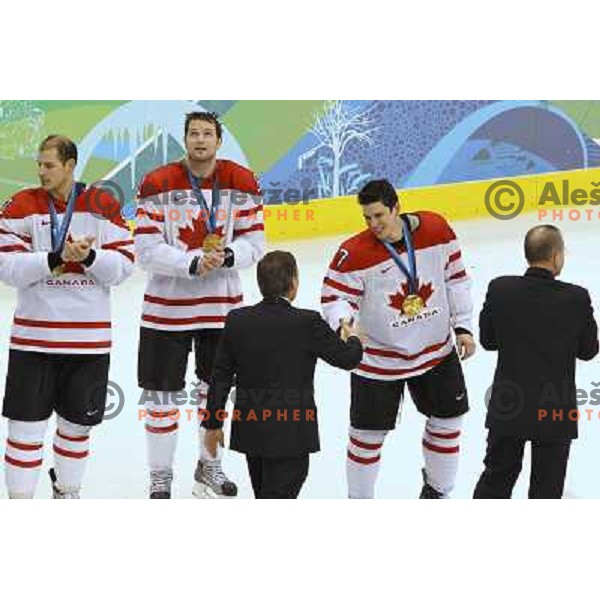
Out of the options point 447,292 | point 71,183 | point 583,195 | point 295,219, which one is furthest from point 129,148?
point 583,195

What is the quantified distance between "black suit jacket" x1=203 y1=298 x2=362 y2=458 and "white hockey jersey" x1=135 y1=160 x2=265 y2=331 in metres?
0.48

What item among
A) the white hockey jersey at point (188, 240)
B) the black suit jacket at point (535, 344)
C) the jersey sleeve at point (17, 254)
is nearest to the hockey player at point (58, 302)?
the jersey sleeve at point (17, 254)

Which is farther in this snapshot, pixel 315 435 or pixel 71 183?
pixel 71 183

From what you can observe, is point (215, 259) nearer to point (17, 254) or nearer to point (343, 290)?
point (343, 290)

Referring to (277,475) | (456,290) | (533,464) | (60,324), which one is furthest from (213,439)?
(533,464)

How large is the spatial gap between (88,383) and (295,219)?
3.33 ft

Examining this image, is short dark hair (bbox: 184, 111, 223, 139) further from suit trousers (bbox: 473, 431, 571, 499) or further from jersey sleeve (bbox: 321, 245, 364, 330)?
suit trousers (bbox: 473, 431, 571, 499)

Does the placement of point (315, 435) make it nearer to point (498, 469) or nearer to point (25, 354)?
point (498, 469)

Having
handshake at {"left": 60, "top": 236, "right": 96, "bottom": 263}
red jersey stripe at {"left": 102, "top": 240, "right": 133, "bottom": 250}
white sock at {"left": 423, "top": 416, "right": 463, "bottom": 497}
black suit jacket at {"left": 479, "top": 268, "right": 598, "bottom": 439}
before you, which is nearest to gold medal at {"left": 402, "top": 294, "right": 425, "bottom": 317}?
black suit jacket at {"left": 479, "top": 268, "right": 598, "bottom": 439}

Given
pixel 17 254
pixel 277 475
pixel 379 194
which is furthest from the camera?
pixel 379 194

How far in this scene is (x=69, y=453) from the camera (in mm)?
5641

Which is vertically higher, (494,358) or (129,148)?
(129,148)

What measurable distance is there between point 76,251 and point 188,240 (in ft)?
1.42

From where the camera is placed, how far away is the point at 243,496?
570 cm
